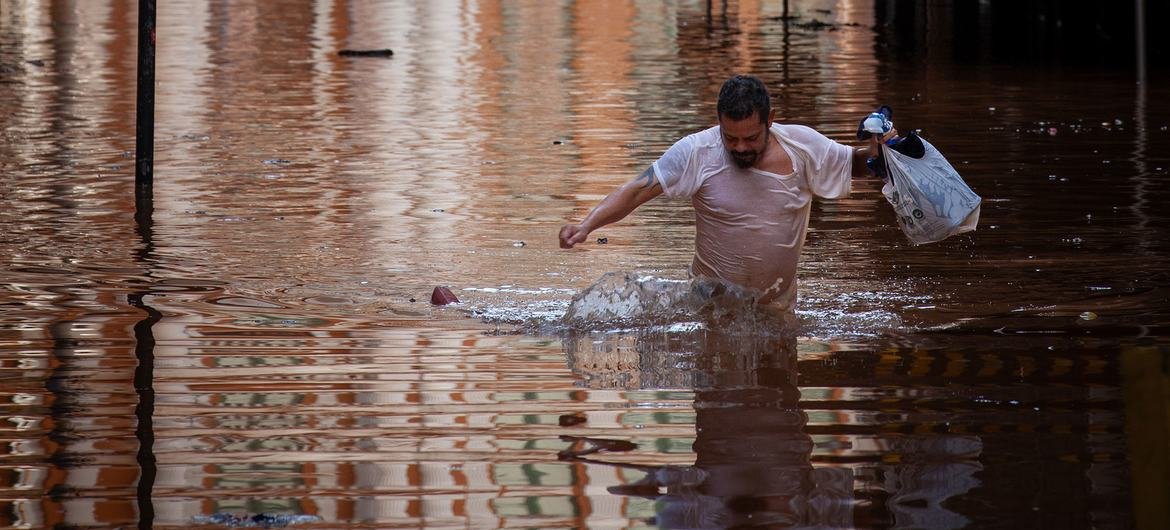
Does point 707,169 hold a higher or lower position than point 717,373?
higher

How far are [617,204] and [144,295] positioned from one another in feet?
10.0

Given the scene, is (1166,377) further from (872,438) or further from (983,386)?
(983,386)

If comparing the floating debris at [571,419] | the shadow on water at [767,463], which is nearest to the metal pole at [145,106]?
the shadow on water at [767,463]

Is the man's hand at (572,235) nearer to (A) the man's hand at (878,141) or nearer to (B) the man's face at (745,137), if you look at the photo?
(B) the man's face at (745,137)

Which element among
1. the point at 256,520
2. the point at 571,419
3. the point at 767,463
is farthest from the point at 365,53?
the point at 256,520

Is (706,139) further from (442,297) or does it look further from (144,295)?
(144,295)

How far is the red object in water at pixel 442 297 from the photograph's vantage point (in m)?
9.43

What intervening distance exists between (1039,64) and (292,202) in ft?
56.8

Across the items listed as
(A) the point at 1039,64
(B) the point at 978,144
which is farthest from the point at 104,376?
(A) the point at 1039,64

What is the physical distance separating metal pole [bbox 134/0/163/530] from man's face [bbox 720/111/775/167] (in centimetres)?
268

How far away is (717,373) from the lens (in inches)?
300

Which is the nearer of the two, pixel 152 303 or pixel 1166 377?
pixel 1166 377

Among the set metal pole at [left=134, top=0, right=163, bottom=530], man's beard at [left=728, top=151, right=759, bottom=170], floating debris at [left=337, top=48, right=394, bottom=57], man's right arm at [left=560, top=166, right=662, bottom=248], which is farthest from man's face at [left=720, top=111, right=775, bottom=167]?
floating debris at [left=337, top=48, right=394, bottom=57]

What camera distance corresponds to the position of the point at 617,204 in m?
7.91
